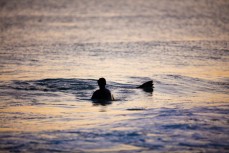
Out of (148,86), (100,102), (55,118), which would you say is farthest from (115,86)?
(55,118)

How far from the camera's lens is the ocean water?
12.6 metres

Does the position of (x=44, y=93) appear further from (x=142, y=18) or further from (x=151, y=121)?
(x=142, y=18)

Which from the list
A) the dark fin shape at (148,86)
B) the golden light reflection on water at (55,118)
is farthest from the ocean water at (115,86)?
the dark fin shape at (148,86)

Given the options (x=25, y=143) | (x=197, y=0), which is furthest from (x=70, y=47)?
(x=197, y=0)

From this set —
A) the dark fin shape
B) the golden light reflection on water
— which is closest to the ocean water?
the golden light reflection on water

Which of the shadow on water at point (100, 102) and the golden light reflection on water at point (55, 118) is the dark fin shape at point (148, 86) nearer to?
the shadow on water at point (100, 102)

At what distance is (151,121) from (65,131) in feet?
7.27

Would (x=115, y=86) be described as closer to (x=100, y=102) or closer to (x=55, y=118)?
(x=100, y=102)

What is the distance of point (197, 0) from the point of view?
7025 cm

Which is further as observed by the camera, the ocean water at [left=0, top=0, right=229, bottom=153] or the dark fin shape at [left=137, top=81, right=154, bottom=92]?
the dark fin shape at [left=137, top=81, right=154, bottom=92]

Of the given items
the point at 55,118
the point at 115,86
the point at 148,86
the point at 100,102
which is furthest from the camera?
the point at 115,86

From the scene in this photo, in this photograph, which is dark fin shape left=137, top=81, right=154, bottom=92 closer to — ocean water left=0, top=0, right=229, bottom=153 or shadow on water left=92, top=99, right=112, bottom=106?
ocean water left=0, top=0, right=229, bottom=153

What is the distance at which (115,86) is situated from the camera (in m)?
19.9

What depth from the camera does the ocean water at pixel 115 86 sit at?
12.6 metres
